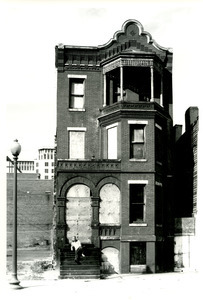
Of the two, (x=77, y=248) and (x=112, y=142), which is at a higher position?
(x=112, y=142)

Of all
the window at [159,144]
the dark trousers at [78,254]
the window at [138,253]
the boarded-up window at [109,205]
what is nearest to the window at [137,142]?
the window at [159,144]

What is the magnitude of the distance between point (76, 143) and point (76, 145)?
115 millimetres

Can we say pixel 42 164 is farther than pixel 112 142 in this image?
Yes

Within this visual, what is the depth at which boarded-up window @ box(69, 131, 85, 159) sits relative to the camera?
3003 cm

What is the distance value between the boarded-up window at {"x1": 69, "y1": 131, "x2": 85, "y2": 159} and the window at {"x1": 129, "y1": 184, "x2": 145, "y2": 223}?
3798 millimetres

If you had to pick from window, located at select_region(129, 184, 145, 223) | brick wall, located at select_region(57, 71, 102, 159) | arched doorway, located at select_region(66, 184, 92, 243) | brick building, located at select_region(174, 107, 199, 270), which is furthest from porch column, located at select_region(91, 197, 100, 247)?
brick building, located at select_region(174, 107, 199, 270)

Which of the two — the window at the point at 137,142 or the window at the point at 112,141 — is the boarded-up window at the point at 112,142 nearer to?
the window at the point at 112,141

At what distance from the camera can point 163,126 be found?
29.9 m

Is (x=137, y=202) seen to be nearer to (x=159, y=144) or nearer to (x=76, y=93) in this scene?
(x=159, y=144)

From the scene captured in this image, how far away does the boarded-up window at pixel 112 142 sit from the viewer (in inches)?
1135

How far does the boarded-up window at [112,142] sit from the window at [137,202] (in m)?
2.07

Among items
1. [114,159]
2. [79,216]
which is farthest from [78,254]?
[114,159]

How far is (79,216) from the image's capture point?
27891mm

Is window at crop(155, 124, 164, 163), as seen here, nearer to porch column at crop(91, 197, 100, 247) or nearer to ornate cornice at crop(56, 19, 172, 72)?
ornate cornice at crop(56, 19, 172, 72)
